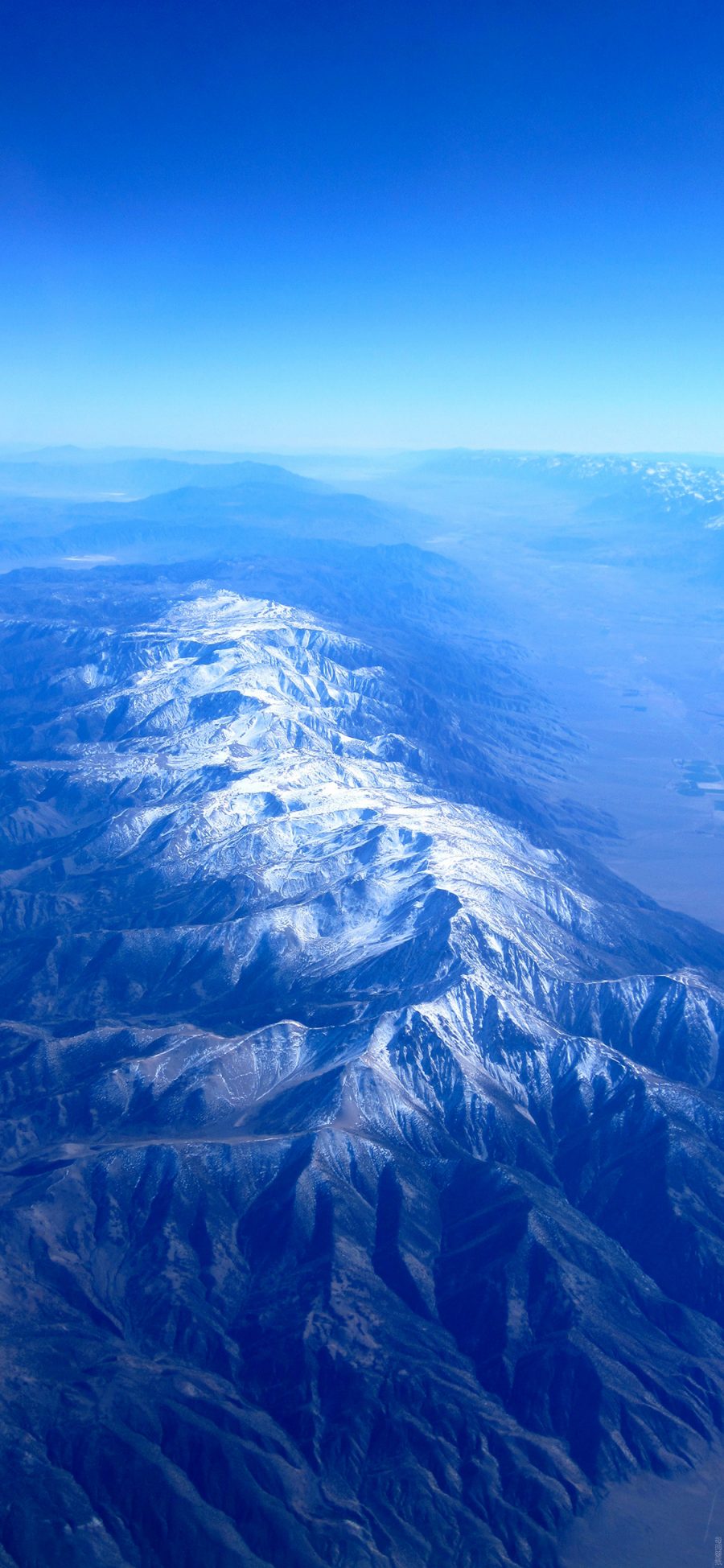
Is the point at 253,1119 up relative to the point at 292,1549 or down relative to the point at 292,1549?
up

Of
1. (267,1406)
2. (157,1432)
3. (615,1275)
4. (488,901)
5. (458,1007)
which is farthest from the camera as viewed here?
(488,901)

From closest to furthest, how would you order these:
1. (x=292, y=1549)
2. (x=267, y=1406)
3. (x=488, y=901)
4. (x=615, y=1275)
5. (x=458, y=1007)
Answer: (x=292, y=1549) → (x=267, y=1406) → (x=615, y=1275) → (x=458, y=1007) → (x=488, y=901)

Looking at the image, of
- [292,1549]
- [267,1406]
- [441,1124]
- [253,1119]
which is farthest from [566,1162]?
[292,1549]

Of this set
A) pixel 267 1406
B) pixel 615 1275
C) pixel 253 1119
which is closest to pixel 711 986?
pixel 615 1275

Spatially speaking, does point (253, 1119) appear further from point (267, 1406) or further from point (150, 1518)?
point (150, 1518)

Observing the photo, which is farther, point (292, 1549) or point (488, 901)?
point (488, 901)

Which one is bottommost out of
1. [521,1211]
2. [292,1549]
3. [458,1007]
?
[292,1549]
